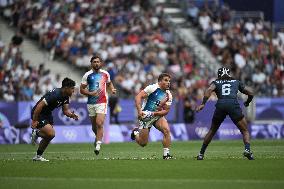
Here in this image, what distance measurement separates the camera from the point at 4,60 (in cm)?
3759

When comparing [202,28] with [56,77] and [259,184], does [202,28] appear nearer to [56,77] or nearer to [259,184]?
[56,77]

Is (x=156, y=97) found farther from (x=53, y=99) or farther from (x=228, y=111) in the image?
(x=53, y=99)

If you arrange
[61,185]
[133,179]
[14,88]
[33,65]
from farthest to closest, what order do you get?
1. [33,65]
2. [14,88]
3. [133,179]
4. [61,185]

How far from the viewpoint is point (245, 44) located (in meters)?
45.7

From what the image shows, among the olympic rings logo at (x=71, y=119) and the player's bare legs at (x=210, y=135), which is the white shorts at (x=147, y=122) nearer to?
the player's bare legs at (x=210, y=135)

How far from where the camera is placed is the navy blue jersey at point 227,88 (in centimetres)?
2294

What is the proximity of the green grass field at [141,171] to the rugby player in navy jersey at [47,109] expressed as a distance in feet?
2.26

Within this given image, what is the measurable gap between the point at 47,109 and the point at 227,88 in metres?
4.31

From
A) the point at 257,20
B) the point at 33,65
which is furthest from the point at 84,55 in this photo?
the point at 257,20

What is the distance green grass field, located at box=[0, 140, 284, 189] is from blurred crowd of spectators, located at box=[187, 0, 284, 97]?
1887 centimetres

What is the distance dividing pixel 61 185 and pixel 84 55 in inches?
975

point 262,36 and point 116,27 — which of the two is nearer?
point 116,27

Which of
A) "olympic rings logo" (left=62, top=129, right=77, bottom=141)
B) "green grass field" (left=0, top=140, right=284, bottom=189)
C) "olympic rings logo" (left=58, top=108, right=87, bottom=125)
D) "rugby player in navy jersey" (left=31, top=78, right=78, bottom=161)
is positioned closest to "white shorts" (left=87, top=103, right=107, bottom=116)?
"green grass field" (left=0, top=140, right=284, bottom=189)

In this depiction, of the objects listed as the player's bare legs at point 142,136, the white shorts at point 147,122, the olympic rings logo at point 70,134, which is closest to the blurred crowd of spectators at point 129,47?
the olympic rings logo at point 70,134
